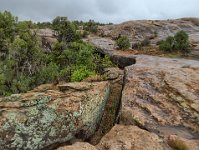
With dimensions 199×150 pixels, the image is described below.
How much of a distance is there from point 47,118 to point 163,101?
754cm

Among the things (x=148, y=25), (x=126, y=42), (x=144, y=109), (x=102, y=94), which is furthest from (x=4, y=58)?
(x=148, y=25)

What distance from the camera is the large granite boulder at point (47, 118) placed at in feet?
57.5

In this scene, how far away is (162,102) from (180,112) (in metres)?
1.42

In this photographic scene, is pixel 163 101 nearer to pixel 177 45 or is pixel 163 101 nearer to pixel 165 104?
pixel 165 104

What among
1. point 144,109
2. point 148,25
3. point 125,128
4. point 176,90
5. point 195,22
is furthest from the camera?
point 195,22

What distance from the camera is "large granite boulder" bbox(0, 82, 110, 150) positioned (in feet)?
57.5

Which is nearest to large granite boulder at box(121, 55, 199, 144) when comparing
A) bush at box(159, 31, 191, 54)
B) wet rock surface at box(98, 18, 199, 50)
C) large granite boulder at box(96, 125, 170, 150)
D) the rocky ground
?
the rocky ground

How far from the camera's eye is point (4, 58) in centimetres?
4484

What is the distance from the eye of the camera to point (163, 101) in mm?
21359

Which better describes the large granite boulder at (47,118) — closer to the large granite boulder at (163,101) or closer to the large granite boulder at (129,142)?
the large granite boulder at (129,142)

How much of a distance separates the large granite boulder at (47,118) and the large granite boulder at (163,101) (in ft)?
7.26

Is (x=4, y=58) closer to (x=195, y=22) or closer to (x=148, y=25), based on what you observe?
(x=148, y=25)

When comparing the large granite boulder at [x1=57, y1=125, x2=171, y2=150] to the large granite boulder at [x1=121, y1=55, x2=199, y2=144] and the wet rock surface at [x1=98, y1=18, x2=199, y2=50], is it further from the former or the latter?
the wet rock surface at [x1=98, y1=18, x2=199, y2=50]

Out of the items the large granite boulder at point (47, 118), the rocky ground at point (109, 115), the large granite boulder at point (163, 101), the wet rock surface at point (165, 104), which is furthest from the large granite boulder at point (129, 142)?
the large granite boulder at point (47, 118)
